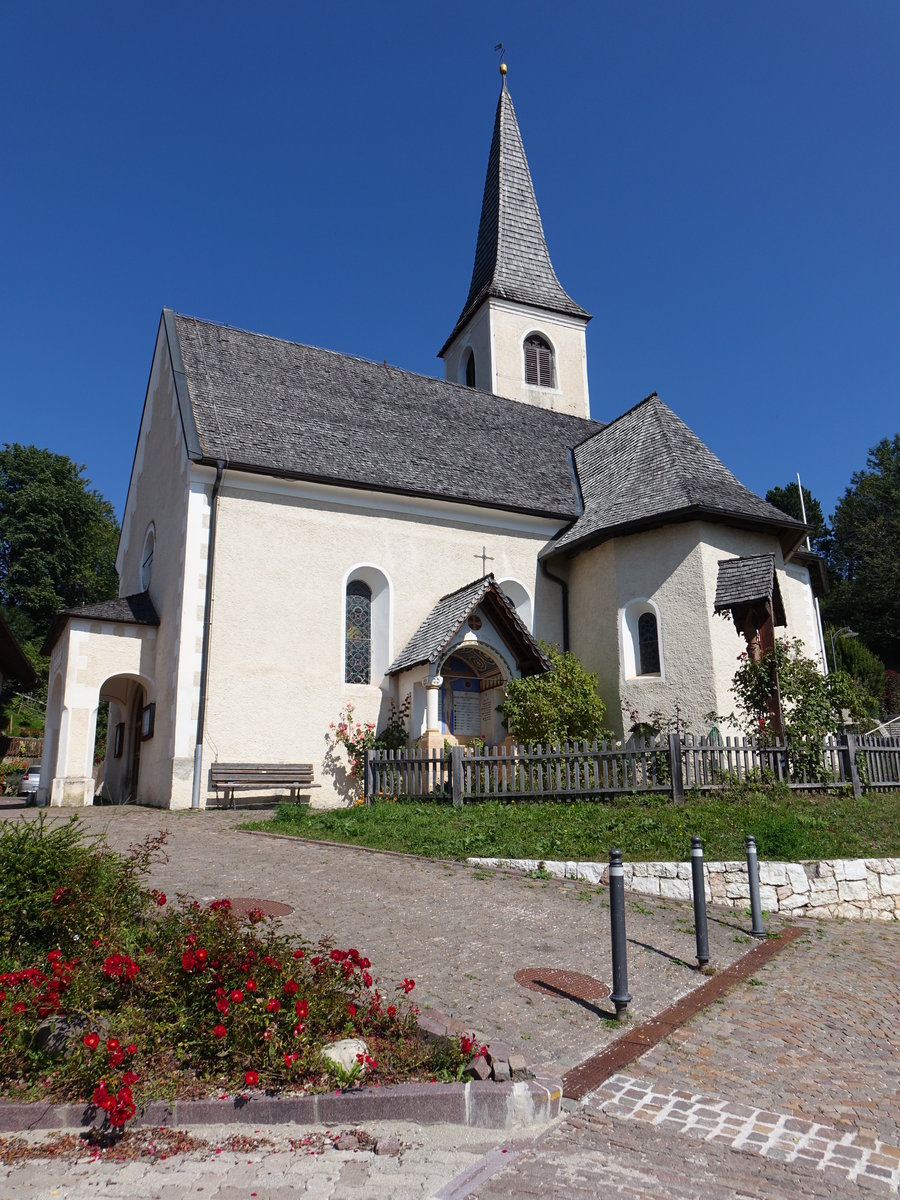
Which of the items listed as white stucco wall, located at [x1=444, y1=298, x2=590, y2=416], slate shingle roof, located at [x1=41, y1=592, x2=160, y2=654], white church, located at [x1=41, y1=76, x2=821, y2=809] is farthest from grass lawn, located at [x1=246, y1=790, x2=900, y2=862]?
white stucco wall, located at [x1=444, y1=298, x2=590, y2=416]

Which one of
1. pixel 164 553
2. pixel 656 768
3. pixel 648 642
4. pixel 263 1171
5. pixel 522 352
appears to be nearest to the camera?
pixel 263 1171

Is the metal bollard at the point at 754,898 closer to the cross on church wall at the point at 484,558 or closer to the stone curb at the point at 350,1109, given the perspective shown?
the stone curb at the point at 350,1109

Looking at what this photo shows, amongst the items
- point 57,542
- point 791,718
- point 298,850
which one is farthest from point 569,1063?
point 57,542

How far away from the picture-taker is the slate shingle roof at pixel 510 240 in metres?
30.4

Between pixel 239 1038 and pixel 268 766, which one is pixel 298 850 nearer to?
pixel 268 766

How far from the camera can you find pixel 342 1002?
5.03m

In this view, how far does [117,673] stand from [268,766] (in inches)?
151

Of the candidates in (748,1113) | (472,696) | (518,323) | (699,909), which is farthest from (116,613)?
(518,323)

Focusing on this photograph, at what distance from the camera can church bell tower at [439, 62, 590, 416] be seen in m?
29.0

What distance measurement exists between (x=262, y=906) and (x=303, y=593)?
34.3 feet

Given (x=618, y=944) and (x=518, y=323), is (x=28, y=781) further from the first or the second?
(x=618, y=944)

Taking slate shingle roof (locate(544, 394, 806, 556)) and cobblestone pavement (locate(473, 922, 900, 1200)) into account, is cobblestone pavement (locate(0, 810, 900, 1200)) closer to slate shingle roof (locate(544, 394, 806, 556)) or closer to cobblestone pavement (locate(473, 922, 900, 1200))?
cobblestone pavement (locate(473, 922, 900, 1200))

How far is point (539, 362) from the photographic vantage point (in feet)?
96.9

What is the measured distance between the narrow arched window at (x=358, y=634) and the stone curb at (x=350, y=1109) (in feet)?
45.1
